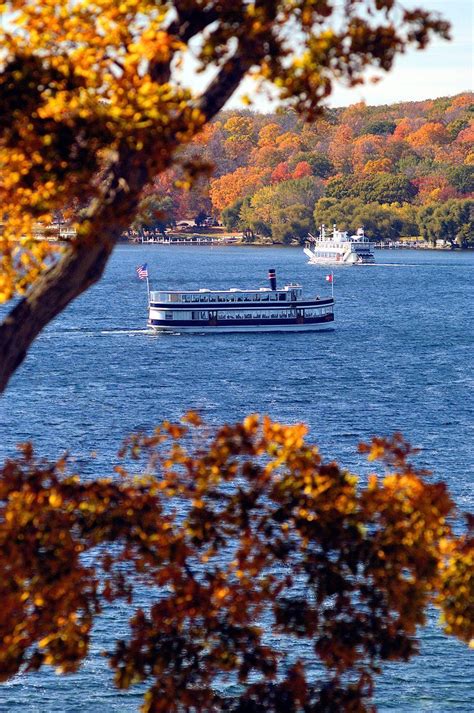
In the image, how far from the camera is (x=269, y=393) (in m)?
75.6

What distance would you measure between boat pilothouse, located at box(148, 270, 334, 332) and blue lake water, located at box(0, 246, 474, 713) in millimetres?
1425

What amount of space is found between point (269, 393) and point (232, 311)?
3159cm

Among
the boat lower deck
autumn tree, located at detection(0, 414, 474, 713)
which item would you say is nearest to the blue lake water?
the boat lower deck

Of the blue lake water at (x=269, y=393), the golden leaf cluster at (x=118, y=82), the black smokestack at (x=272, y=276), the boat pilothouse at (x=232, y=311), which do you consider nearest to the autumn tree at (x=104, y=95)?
the golden leaf cluster at (x=118, y=82)

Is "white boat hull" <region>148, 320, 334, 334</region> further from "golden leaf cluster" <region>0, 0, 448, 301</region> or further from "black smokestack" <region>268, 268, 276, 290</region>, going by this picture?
"golden leaf cluster" <region>0, 0, 448, 301</region>

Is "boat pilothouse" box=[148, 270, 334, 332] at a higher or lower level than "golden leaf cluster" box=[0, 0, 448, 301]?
lower

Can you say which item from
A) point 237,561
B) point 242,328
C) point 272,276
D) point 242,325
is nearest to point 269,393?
point 272,276

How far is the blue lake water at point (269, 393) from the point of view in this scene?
107ft

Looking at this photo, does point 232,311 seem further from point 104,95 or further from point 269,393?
point 104,95

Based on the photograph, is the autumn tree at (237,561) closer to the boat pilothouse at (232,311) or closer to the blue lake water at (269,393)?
the blue lake water at (269,393)

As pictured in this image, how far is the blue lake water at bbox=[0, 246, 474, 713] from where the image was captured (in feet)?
107

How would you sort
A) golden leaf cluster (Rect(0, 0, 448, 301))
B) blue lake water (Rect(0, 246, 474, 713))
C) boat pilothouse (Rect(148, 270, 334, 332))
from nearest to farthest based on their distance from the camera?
1. golden leaf cluster (Rect(0, 0, 448, 301))
2. blue lake water (Rect(0, 246, 474, 713))
3. boat pilothouse (Rect(148, 270, 334, 332))

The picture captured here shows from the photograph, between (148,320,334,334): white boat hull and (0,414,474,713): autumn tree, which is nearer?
(0,414,474,713): autumn tree

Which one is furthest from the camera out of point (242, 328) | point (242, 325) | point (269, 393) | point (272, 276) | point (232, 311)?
point (242, 328)
